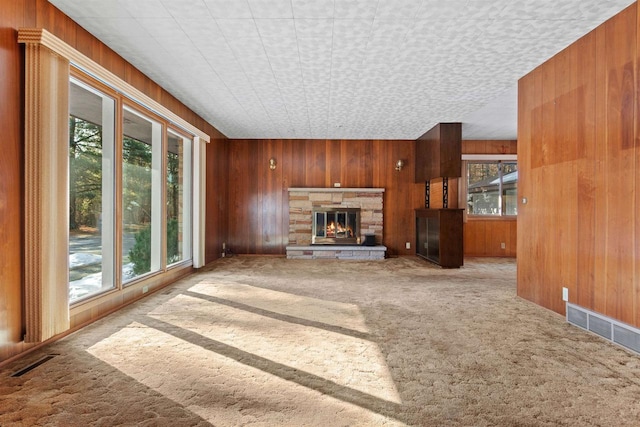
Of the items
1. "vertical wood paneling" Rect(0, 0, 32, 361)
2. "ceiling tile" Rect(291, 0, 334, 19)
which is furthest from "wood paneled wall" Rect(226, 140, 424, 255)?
"vertical wood paneling" Rect(0, 0, 32, 361)

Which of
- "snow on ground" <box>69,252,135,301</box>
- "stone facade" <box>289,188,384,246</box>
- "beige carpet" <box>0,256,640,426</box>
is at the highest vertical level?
A: "stone facade" <box>289,188,384,246</box>

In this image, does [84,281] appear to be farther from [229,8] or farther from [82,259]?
[229,8]

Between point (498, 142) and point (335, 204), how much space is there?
409 cm

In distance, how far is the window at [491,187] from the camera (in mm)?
7480

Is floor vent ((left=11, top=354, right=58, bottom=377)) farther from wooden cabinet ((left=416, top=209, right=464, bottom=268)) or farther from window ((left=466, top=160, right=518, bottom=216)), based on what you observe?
window ((left=466, top=160, right=518, bottom=216))

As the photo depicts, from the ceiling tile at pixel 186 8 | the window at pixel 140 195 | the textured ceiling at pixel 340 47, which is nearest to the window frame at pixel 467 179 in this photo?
the textured ceiling at pixel 340 47

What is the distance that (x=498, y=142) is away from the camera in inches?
297

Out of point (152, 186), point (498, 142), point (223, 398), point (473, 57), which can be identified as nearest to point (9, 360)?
point (223, 398)

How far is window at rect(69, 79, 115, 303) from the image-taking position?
2918mm

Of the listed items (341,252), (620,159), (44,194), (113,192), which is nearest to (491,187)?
(341,252)

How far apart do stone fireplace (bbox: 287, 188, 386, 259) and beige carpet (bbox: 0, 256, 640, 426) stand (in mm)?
3567

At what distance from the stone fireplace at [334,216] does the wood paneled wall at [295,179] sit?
230 mm

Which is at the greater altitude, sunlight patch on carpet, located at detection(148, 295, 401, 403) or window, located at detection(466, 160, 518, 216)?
window, located at detection(466, 160, 518, 216)

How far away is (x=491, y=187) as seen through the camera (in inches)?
298
